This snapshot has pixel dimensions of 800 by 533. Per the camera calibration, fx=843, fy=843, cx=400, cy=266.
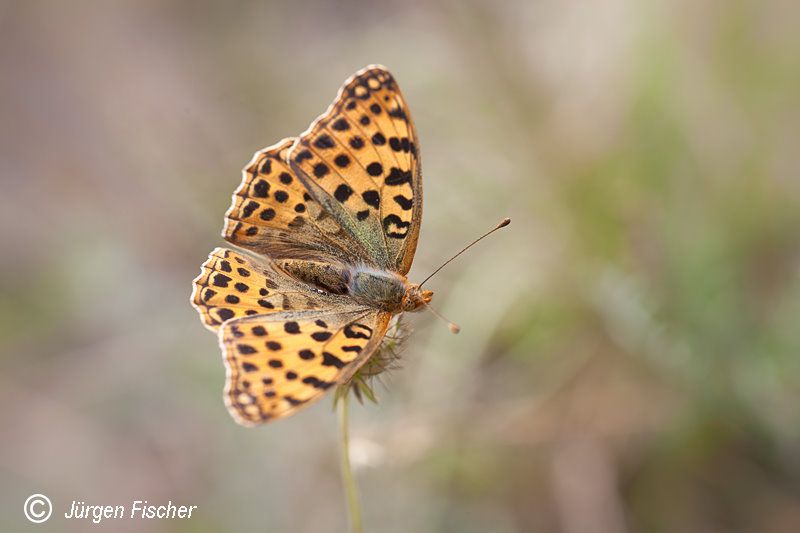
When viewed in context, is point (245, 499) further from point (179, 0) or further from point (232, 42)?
point (179, 0)

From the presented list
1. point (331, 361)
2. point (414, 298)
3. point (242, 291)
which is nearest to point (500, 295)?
point (414, 298)

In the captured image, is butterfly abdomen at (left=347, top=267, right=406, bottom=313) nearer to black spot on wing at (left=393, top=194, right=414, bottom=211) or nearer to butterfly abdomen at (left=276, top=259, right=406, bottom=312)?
butterfly abdomen at (left=276, top=259, right=406, bottom=312)

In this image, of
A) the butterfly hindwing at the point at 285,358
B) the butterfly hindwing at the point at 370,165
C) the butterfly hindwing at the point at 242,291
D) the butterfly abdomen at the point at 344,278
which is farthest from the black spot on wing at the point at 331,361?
the butterfly hindwing at the point at 370,165

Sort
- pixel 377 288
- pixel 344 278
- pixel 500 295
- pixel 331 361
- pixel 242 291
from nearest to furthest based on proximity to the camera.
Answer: pixel 331 361, pixel 242 291, pixel 377 288, pixel 344 278, pixel 500 295

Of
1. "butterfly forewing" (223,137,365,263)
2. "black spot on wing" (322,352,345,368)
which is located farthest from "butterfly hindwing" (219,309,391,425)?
"butterfly forewing" (223,137,365,263)

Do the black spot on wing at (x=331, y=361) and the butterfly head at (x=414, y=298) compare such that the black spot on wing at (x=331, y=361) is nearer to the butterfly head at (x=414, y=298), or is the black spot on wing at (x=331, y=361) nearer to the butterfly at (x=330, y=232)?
the butterfly at (x=330, y=232)

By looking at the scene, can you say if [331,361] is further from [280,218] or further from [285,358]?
[280,218]
